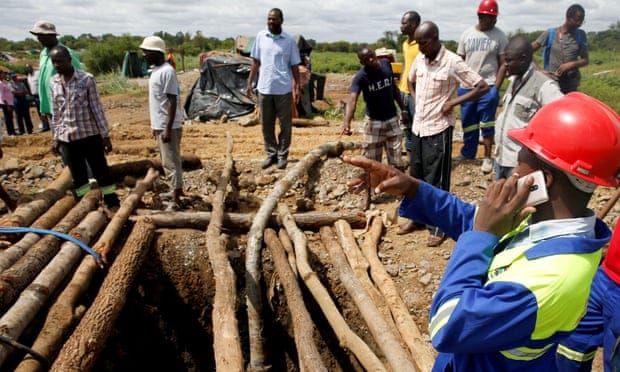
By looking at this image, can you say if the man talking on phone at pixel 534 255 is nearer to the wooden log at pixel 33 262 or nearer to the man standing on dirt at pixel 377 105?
the wooden log at pixel 33 262

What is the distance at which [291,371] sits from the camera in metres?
4.94

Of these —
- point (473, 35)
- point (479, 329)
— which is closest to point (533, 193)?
point (479, 329)

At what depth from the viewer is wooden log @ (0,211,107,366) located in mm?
3217

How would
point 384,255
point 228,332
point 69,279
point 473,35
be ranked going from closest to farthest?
point 228,332
point 69,279
point 384,255
point 473,35

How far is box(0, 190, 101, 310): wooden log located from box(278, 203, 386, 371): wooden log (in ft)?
6.90

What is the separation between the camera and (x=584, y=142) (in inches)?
55.3

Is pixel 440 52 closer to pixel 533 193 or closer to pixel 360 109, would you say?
pixel 533 193

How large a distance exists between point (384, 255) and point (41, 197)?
374 centimetres

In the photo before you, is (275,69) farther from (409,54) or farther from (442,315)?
(442,315)

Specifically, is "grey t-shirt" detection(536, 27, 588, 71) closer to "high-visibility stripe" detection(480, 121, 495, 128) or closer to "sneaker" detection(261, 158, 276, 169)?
"high-visibility stripe" detection(480, 121, 495, 128)

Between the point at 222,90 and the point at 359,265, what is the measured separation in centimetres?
823

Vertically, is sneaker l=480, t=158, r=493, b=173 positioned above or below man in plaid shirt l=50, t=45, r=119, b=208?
below

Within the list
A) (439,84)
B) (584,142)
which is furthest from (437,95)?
(584,142)

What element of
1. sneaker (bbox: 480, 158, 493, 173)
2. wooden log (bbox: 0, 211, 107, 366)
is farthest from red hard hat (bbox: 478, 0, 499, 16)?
wooden log (bbox: 0, 211, 107, 366)
